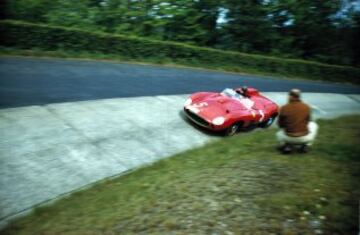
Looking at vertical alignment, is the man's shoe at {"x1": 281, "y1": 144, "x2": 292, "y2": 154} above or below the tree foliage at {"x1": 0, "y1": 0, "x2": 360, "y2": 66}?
below

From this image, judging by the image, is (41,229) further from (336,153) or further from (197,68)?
(197,68)

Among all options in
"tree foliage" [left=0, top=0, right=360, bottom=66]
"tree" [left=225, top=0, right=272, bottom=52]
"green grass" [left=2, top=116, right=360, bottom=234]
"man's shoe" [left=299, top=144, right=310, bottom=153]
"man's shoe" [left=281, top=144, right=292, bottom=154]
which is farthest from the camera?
"tree" [left=225, top=0, right=272, bottom=52]

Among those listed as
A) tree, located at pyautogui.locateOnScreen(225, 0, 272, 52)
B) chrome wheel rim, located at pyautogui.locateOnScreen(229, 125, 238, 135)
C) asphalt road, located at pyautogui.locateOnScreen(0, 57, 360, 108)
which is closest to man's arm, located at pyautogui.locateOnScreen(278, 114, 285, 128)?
chrome wheel rim, located at pyautogui.locateOnScreen(229, 125, 238, 135)

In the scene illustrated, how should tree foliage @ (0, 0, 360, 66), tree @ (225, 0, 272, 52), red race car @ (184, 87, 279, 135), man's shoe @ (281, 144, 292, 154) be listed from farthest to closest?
tree @ (225, 0, 272, 52), tree foliage @ (0, 0, 360, 66), red race car @ (184, 87, 279, 135), man's shoe @ (281, 144, 292, 154)

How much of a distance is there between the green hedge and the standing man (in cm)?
1417

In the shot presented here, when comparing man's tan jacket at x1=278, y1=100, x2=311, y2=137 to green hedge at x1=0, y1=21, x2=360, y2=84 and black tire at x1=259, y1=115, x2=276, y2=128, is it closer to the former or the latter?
black tire at x1=259, y1=115, x2=276, y2=128

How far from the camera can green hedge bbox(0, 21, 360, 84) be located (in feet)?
64.3

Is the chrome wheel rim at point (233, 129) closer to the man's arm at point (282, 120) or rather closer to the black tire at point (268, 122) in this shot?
the black tire at point (268, 122)

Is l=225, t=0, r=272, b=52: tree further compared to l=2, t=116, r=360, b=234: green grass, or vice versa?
l=225, t=0, r=272, b=52: tree

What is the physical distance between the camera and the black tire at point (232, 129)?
1319 cm

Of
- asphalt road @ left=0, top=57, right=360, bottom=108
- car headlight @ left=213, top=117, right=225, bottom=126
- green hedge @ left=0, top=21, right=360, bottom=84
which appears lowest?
car headlight @ left=213, top=117, right=225, bottom=126

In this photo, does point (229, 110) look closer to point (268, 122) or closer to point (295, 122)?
point (268, 122)

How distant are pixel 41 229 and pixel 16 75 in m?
9.31

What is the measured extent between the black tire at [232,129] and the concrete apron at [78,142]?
0.52 metres
